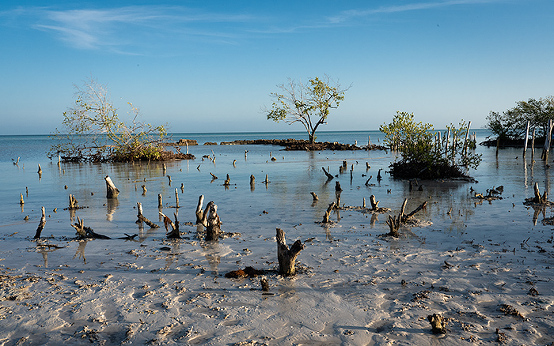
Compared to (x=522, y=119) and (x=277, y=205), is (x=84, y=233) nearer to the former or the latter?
(x=277, y=205)

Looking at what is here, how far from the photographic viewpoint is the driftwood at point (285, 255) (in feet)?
20.2

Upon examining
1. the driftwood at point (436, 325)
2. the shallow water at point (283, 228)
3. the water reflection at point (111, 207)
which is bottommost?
the water reflection at point (111, 207)

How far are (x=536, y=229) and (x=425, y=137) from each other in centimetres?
971

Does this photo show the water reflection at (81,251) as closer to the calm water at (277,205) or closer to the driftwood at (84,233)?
the driftwood at (84,233)

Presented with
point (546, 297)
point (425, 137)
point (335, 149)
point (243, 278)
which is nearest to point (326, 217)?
point (243, 278)

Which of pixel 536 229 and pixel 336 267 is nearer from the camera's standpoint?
pixel 336 267

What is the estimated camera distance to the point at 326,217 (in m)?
9.86

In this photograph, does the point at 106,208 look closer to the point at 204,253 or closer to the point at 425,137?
the point at 204,253

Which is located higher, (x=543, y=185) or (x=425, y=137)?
(x=425, y=137)

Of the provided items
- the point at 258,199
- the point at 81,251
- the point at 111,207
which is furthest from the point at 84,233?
the point at 258,199

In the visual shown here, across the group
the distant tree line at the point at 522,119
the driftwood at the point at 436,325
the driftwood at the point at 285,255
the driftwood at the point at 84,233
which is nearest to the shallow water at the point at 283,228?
the driftwood at the point at 84,233

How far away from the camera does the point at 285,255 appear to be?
6207 millimetres

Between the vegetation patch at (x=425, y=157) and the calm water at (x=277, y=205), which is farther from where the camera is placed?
the vegetation patch at (x=425, y=157)

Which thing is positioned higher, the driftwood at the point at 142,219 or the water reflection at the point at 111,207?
the driftwood at the point at 142,219
